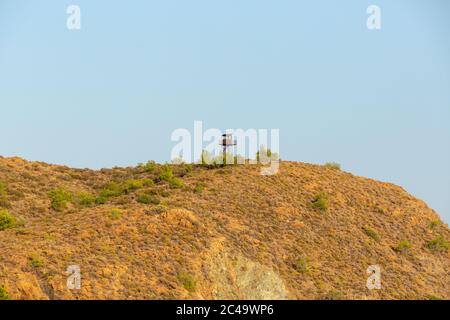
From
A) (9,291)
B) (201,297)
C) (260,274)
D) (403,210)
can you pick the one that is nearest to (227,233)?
(260,274)

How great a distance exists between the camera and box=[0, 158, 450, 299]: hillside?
163ft

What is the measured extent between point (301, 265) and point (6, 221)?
65.1ft

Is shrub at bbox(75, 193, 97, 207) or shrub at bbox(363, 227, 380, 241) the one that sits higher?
shrub at bbox(75, 193, 97, 207)

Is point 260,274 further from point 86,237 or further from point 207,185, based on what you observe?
point 207,185

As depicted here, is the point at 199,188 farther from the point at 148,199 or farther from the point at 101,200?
the point at 101,200

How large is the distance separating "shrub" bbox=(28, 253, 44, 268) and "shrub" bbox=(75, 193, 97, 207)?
16.5 m

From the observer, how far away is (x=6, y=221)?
57688 mm

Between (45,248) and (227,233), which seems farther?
(227,233)

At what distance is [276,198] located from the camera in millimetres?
66312

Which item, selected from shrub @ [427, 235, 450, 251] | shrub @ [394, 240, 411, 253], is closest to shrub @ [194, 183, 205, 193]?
shrub @ [394, 240, 411, 253]

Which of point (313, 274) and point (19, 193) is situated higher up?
point (19, 193)

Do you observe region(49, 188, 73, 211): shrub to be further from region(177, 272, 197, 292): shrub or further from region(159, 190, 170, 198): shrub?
region(177, 272, 197, 292): shrub

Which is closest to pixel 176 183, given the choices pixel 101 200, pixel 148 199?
pixel 148 199
